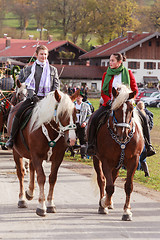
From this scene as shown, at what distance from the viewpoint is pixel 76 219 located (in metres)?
7.79

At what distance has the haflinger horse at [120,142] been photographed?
777cm

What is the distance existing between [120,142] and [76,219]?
1.36 metres

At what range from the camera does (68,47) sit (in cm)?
8812

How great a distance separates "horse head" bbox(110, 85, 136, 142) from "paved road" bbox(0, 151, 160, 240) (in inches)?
51.2

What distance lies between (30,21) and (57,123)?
136550 mm

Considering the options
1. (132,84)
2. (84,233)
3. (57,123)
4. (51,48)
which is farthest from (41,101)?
Answer: (51,48)

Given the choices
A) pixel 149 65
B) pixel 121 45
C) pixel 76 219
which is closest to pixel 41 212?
pixel 76 219

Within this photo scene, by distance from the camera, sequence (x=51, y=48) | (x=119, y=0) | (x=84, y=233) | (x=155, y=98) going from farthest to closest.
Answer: (x=119, y=0)
(x=51, y=48)
(x=155, y=98)
(x=84, y=233)

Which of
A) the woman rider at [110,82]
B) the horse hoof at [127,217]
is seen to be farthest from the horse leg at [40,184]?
the horse hoof at [127,217]

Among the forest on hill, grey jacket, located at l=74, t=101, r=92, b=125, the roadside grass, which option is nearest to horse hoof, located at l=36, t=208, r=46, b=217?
the roadside grass

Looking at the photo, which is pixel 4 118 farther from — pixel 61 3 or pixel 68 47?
pixel 61 3

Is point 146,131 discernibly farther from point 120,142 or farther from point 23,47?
point 23,47

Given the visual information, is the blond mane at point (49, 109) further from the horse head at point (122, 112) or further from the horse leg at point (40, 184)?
the horse head at point (122, 112)

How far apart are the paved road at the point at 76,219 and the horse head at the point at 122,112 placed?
51.2 inches
